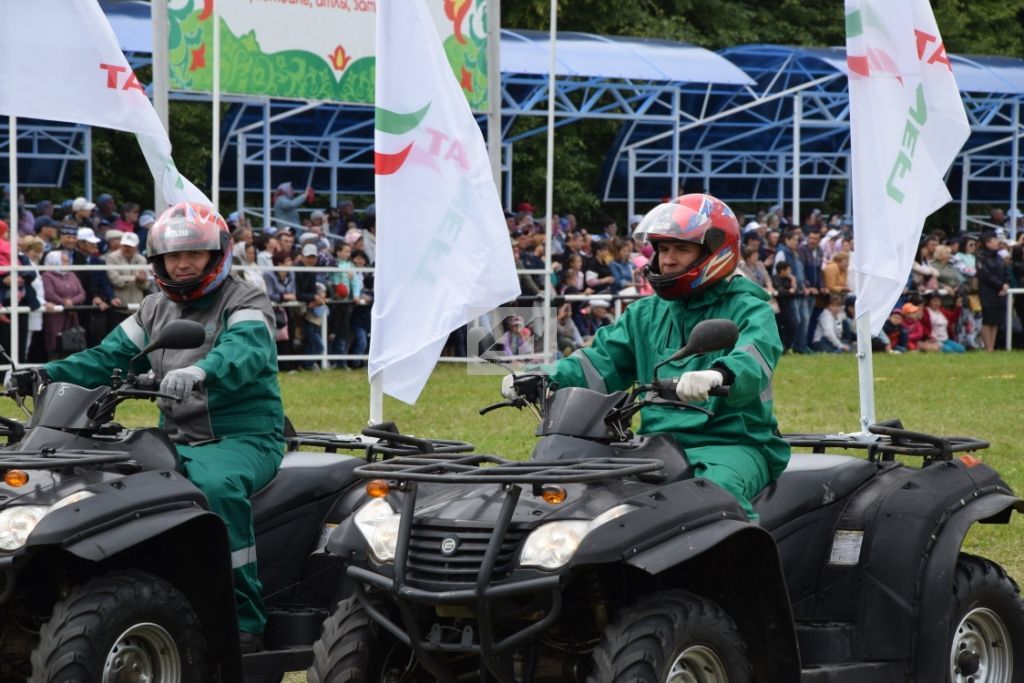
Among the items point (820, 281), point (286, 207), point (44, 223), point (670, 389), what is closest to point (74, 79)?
point (670, 389)

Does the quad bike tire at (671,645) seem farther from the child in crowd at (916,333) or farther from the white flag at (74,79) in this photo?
the child in crowd at (916,333)

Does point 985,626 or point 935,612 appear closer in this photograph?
point 935,612

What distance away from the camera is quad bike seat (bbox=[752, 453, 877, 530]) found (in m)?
6.78

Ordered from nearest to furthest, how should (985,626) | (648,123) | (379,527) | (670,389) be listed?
(379,527) → (670,389) → (985,626) → (648,123)

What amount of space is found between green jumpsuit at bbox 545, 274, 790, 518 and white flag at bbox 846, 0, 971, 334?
3137 millimetres

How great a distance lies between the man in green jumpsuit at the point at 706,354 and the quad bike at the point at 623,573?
18 cm

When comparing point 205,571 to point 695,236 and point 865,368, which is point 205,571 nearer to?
point 695,236

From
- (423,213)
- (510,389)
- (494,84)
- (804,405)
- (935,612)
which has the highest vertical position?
(494,84)

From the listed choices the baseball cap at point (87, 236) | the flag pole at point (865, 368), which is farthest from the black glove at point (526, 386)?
the baseball cap at point (87, 236)

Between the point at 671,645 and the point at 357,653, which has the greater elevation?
the point at 671,645

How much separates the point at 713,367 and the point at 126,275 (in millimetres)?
13705

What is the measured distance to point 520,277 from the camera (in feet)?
70.6

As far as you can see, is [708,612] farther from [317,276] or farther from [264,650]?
[317,276]

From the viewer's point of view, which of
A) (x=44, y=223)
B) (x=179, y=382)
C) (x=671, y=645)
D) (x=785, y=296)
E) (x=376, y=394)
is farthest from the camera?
(x=785, y=296)
